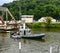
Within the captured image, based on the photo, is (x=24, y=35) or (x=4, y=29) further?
(x=4, y=29)

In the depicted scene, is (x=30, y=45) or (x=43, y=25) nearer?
(x=30, y=45)

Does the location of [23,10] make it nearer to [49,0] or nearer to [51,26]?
[49,0]

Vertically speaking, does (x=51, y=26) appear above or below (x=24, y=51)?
below

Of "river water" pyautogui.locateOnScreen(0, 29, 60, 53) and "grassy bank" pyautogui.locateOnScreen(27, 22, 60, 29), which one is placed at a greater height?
"river water" pyautogui.locateOnScreen(0, 29, 60, 53)

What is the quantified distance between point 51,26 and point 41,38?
35.1m

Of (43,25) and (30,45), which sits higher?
(30,45)

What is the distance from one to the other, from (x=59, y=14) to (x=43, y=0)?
89.0 feet

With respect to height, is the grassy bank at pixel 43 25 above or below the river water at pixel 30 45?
below

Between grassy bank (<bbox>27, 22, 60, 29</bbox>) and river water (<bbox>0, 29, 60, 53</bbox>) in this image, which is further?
grassy bank (<bbox>27, 22, 60, 29</bbox>)

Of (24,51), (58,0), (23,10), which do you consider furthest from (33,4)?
(24,51)

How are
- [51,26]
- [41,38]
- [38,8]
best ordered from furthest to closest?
[38,8] < [51,26] < [41,38]

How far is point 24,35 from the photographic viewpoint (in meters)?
46.4

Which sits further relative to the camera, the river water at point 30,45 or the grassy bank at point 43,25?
the grassy bank at point 43,25

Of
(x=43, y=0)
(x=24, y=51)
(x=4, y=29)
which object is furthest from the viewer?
(x=43, y=0)
